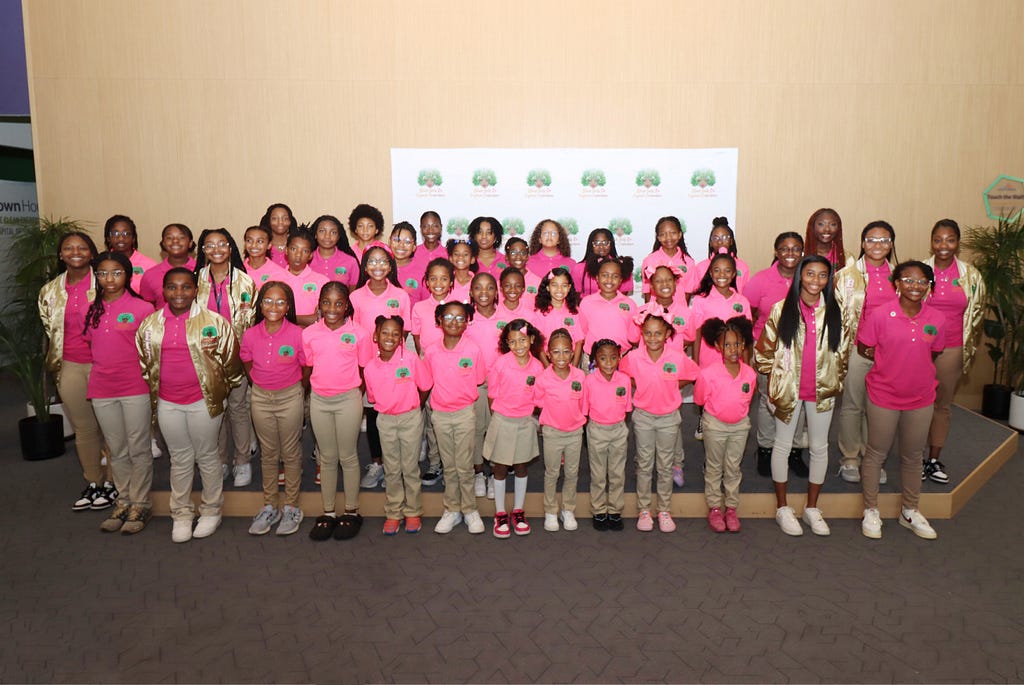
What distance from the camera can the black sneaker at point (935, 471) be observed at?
170 inches

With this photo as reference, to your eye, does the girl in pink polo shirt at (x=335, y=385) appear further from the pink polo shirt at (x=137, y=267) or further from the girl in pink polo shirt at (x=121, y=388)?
the pink polo shirt at (x=137, y=267)

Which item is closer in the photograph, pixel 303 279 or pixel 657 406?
pixel 657 406

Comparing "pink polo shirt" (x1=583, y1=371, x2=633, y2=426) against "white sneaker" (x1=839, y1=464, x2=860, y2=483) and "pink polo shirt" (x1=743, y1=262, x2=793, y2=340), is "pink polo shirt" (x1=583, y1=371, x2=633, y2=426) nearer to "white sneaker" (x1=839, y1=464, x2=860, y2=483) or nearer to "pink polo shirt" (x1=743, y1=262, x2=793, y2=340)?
"pink polo shirt" (x1=743, y1=262, x2=793, y2=340)

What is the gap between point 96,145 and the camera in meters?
6.19

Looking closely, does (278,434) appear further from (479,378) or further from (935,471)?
(935,471)

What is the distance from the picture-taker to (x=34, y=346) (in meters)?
5.33

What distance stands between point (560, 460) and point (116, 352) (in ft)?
9.22

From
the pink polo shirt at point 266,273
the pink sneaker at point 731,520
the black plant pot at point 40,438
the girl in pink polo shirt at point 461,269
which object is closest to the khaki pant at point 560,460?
the pink sneaker at point 731,520

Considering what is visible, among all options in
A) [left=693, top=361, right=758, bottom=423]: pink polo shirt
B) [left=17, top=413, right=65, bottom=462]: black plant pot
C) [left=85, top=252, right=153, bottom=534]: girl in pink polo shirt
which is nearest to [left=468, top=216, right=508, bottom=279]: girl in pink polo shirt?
[left=693, top=361, right=758, bottom=423]: pink polo shirt

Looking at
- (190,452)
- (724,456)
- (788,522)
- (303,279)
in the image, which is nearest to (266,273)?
(303,279)

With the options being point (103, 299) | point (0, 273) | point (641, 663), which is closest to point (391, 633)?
point (641, 663)

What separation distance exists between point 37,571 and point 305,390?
172 centimetres

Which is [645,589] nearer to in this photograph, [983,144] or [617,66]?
[617,66]

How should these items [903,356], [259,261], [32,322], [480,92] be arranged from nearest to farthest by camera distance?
[903,356] → [259,261] → [32,322] → [480,92]
